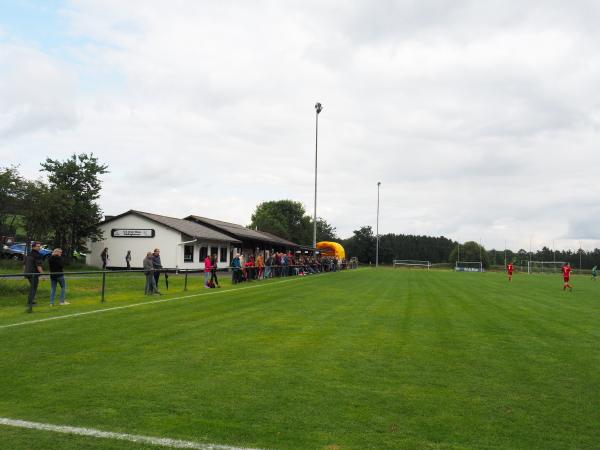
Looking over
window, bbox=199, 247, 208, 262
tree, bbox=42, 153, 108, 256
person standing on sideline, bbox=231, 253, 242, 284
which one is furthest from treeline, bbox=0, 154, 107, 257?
person standing on sideline, bbox=231, 253, 242, 284

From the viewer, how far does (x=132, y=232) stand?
130 feet

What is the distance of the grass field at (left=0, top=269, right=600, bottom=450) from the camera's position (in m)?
4.56

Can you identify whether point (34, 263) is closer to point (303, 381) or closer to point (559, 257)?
point (303, 381)

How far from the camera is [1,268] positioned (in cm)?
2688

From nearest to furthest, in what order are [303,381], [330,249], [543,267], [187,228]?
1. [303,381]
2. [187,228]
3. [330,249]
4. [543,267]

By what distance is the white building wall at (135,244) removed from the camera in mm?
38406

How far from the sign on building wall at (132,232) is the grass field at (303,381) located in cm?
2761

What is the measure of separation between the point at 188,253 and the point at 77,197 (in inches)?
358

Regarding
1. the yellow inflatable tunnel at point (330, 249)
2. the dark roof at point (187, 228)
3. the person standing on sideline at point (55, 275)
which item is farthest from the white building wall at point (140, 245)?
the person standing on sideline at point (55, 275)

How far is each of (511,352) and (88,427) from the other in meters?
6.53

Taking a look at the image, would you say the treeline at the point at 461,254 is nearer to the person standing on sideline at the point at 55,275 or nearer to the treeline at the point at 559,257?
the treeline at the point at 559,257

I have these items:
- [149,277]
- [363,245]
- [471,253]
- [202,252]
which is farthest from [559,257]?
[149,277]

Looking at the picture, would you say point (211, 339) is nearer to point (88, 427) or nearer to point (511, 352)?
point (88, 427)

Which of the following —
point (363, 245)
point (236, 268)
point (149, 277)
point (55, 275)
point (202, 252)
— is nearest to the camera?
point (55, 275)
